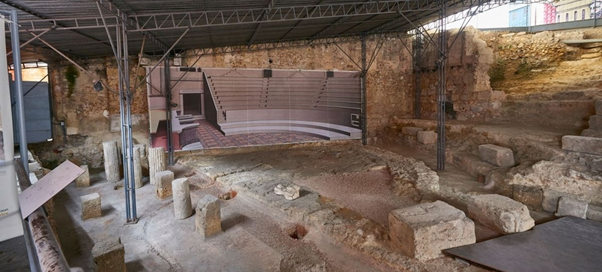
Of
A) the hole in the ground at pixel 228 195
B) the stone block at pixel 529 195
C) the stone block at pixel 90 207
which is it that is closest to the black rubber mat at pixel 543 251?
the stone block at pixel 529 195

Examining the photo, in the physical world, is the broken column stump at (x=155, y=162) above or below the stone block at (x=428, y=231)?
above

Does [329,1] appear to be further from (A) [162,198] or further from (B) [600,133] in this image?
(B) [600,133]

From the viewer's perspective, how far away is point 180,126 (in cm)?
1187

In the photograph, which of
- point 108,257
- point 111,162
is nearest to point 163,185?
point 111,162

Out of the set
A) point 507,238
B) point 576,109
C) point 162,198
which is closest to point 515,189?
point 507,238

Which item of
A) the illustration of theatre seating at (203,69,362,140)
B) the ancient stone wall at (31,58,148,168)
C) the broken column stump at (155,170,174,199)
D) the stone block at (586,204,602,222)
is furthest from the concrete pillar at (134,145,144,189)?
the stone block at (586,204,602,222)

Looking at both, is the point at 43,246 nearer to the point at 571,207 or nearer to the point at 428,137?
the point at 571,207

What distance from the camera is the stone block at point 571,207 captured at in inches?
238

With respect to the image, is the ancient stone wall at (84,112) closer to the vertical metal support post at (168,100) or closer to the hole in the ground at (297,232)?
the vertical metal support post at (168,100)

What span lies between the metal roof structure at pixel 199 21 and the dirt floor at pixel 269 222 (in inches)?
156

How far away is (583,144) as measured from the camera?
7438mm

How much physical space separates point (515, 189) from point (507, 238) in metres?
3.25

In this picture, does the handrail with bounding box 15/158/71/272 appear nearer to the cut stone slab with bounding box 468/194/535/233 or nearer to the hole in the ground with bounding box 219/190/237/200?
the hole in the ground with bounding box 219/190/237/200

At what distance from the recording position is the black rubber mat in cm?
417
